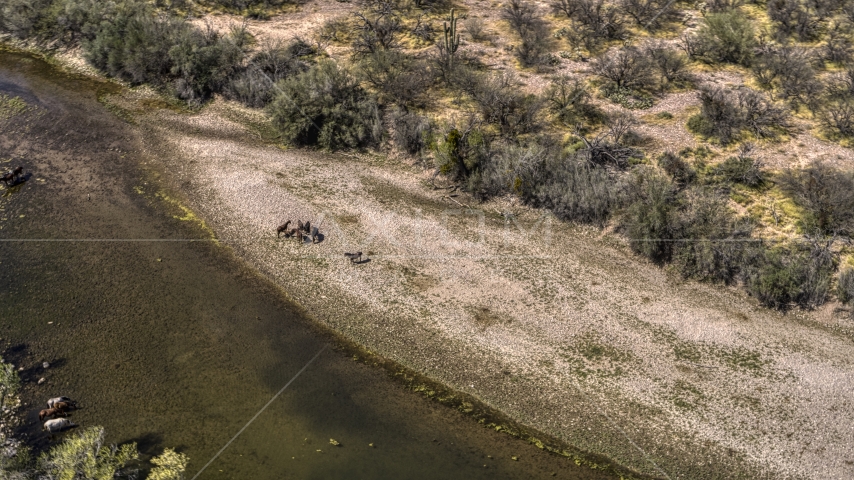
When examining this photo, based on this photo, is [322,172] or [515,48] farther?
[515,48]

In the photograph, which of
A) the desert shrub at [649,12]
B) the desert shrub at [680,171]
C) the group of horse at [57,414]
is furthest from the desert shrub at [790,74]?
the group of horse at [57,414]

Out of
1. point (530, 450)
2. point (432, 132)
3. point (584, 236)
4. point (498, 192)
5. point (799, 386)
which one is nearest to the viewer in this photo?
point (530, 450)

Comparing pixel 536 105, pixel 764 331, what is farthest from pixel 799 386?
pixel 536 105

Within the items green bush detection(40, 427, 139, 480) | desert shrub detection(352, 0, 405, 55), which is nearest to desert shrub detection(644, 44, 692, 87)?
desert shrub detection(352, 0, 405, 55)

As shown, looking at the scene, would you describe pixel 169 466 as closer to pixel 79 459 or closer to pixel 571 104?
pixel 79 459

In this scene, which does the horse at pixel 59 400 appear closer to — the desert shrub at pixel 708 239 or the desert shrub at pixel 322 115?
the desert shrub at pixel 322 115

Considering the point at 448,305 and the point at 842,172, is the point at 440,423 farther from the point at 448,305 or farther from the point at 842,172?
the point at 842,172

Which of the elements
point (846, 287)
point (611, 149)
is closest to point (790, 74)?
point (611, 149)

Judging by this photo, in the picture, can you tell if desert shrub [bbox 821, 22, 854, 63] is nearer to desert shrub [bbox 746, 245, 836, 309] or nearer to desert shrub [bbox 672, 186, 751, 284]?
desert shrub [bbox 672, 186, 751, 284]
